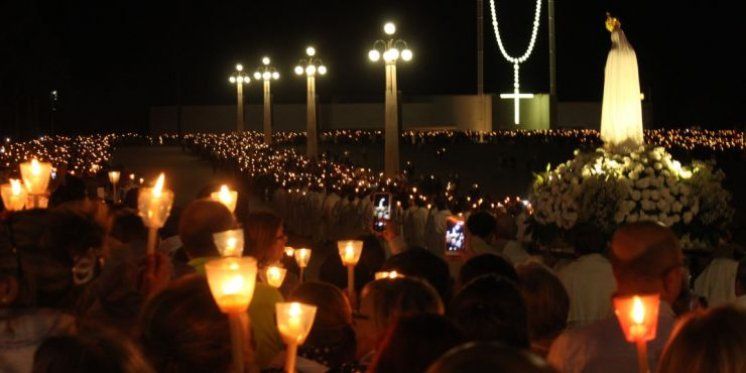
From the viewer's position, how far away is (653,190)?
1178cm

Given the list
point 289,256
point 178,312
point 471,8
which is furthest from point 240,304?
point 471,8

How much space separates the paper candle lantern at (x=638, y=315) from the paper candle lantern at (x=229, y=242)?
185 centimetres

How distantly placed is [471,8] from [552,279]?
90.8 meters

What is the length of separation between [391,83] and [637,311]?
2316 centimetres

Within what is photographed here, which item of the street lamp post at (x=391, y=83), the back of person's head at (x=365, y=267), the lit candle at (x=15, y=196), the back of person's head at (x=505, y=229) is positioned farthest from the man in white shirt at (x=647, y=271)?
the street lamp post at (x=391, y=83)

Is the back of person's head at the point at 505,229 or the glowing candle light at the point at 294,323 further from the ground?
the glowing candle light at the point at 294,323

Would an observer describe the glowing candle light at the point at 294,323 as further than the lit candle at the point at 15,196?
No

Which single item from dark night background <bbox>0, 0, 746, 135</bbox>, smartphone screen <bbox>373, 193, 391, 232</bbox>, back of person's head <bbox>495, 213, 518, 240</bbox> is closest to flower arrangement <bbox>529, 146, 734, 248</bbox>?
back of person's head <bbox>495, 213, 518, 240</bbox>

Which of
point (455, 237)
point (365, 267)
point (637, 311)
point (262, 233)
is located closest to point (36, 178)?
point (365, 267)

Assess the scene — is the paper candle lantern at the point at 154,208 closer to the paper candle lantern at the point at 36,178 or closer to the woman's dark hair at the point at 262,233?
the woman's dark hair at the point at 262,233

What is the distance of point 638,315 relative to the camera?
4.14 meters

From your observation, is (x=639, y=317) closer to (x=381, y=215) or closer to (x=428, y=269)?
(x=428, y=269)

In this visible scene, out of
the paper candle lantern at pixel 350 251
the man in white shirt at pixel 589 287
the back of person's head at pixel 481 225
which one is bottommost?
the man in white shirt at pixel 589 287

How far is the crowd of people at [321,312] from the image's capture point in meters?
3.47
